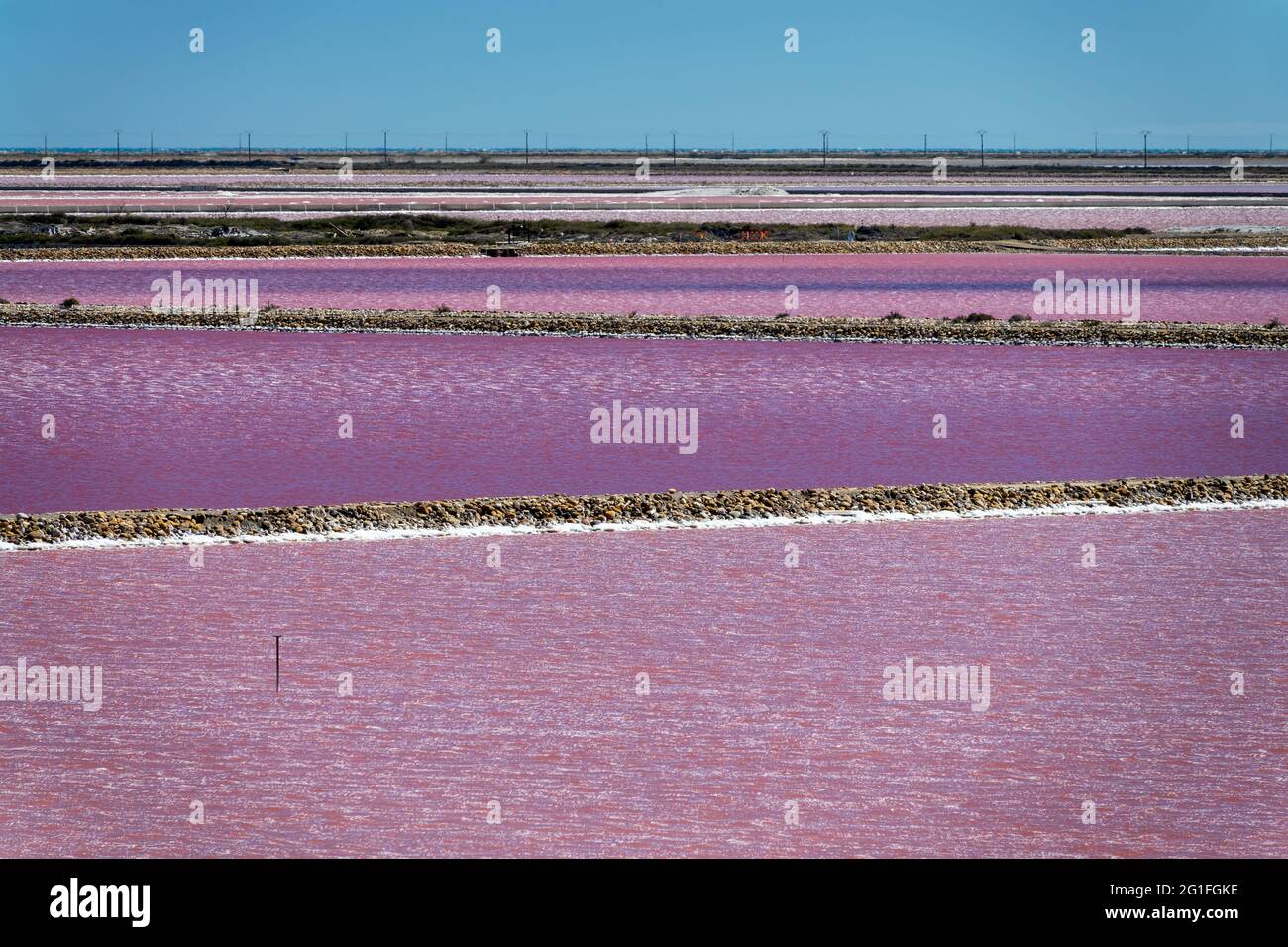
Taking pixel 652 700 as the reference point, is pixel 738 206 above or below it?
above

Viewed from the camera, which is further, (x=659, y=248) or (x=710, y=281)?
(x=659, y=248)
